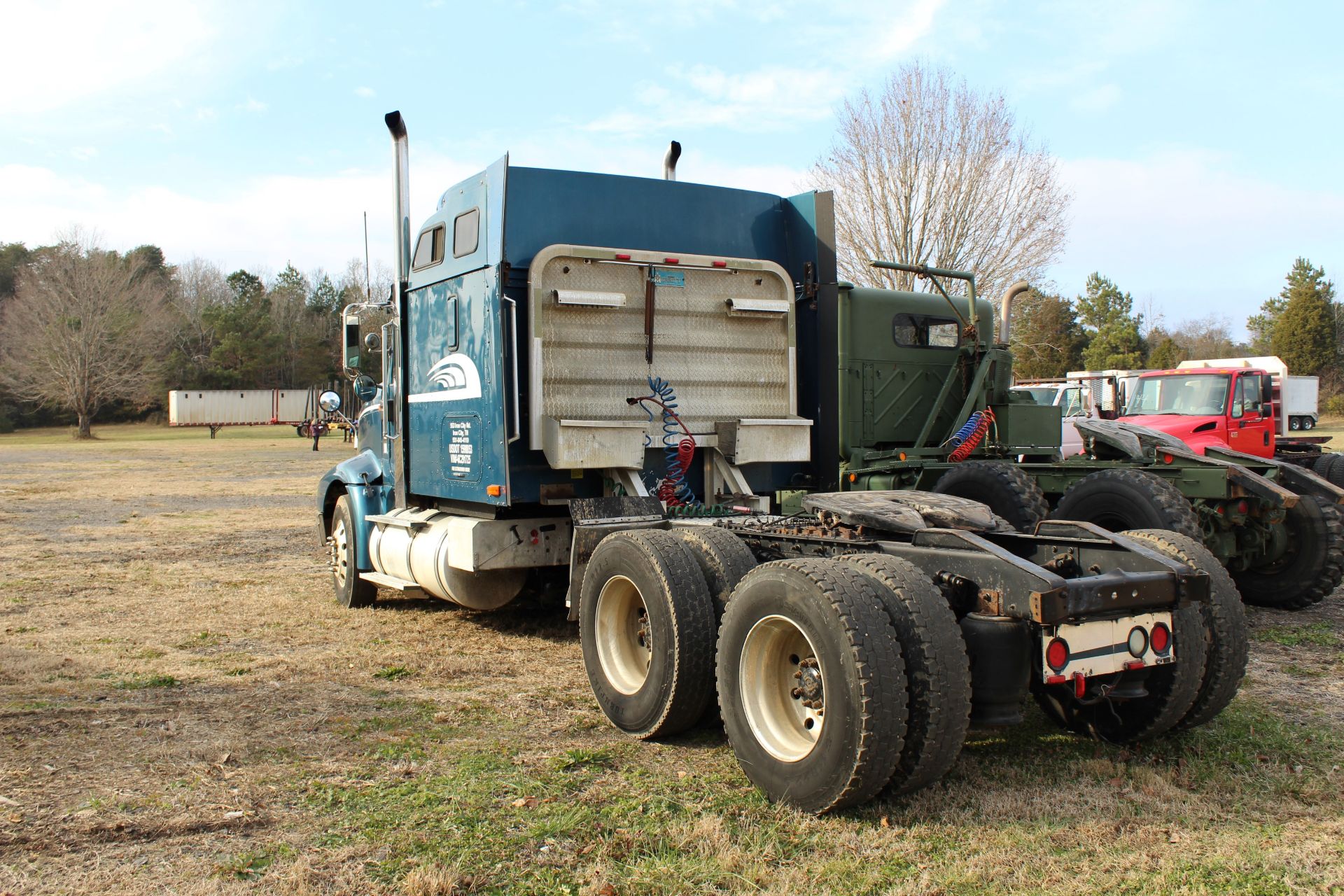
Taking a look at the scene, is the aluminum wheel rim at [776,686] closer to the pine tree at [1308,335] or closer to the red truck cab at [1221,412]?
the red truck cab at [1221,412]

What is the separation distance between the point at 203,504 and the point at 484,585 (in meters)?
12.4

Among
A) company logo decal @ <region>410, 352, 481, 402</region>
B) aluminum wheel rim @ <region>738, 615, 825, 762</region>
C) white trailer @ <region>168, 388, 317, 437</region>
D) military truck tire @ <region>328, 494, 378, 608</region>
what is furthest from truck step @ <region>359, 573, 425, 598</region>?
white trailer @ <region>168, 388, 317, 437</region>

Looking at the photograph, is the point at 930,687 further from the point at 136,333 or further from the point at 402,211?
the point at 136,333

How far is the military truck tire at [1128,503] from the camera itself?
729 centimetres

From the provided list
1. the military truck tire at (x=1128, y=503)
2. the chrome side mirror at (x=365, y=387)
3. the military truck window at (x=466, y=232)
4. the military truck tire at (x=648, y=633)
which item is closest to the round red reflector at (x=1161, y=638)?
the military truck tire at (x=648, y=633)

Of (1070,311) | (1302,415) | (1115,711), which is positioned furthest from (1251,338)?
(1115,711)

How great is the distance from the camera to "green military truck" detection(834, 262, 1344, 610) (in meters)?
7.98

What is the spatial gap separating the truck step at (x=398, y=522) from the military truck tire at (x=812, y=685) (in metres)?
3.99

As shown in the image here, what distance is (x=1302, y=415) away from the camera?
41.2 metres

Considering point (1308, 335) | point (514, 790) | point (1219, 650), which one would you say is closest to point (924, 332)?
point (1219, 650)

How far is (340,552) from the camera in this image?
31.1 feet

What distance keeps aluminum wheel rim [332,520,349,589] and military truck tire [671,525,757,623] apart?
16.1ft

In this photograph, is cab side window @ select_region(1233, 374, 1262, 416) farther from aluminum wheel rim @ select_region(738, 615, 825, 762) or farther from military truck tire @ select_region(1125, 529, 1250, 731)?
aluminum wheel rim @ select_region(738, 615, 825, 762)

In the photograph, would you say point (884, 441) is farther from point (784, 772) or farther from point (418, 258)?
point (784, 772)
